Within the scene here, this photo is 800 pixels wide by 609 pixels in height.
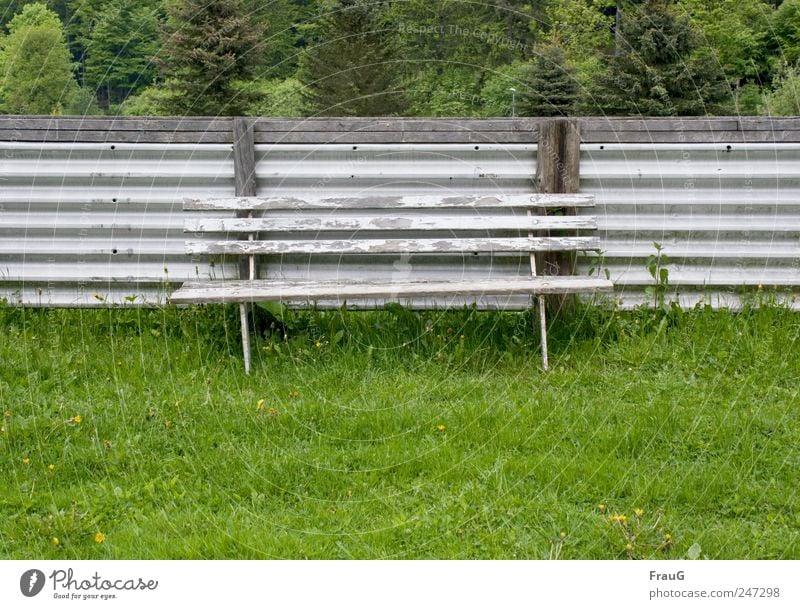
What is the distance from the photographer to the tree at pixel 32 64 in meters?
8.46

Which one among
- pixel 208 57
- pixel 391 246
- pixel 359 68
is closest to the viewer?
pixel 391 246

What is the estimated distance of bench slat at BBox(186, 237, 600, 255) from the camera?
19.1 feet

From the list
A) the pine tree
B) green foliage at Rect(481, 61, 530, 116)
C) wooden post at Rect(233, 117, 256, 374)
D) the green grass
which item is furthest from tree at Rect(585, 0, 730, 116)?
the green grass

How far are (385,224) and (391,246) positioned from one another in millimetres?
193

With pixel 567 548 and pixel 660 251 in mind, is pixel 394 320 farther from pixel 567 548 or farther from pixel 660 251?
pixel 567 548

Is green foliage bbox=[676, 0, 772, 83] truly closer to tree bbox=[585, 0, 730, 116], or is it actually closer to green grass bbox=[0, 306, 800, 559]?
tree bbox=[585, 0, 730, 116]

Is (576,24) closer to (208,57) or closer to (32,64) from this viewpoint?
(32,64)

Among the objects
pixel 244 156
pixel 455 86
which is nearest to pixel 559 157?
pixel 455 86

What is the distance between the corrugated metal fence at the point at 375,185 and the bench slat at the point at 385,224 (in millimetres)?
423

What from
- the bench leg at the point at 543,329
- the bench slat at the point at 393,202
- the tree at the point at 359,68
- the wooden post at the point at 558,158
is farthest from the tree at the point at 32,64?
the tree at the point at 359,68

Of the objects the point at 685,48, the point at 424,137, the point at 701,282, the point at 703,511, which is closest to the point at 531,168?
the point at 424,137

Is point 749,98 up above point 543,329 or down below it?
above

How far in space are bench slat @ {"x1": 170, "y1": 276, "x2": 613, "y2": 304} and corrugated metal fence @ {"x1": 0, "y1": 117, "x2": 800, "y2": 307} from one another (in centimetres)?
78

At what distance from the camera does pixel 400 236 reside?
634cm
